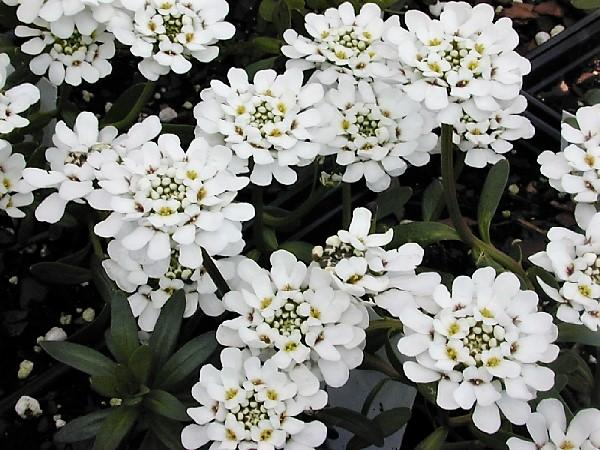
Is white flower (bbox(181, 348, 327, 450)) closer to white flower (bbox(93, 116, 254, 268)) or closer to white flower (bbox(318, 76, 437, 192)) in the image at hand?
white flower (bbox(93, 116, 254, 268))

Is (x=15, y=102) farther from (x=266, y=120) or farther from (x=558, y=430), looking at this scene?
(x=558, y=430)

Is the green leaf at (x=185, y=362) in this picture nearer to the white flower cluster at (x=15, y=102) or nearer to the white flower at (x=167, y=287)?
the white flower at (x=167, y=287)

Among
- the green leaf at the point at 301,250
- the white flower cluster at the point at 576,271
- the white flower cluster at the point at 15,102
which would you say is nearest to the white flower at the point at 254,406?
the white flower cluster at the point at 576,271

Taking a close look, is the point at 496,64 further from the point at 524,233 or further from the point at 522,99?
the point at 524,233

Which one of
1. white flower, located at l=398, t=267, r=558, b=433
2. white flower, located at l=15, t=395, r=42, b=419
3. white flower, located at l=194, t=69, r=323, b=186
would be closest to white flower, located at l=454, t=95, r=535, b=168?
white flower, located at l=194, t=69, r=323, b=186

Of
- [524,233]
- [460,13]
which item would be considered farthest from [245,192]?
[460,13]

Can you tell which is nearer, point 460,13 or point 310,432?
point 310,432
